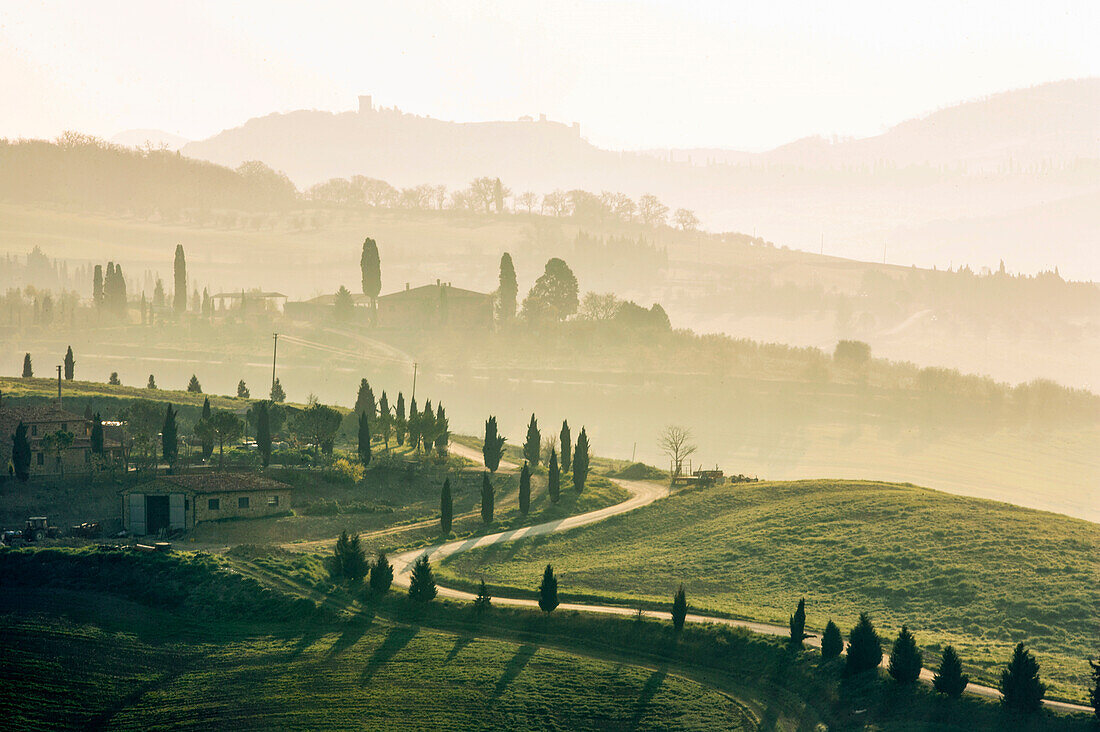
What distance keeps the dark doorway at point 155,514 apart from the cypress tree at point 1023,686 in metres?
57.6

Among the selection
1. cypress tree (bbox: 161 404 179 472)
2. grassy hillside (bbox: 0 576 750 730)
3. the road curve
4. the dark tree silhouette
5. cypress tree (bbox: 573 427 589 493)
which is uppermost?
cypress tree (bbox: 161 404 179 472)

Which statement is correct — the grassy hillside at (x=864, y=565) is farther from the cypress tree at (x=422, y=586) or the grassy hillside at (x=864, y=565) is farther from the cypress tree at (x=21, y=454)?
the cypress tree at (x=21, y=454)

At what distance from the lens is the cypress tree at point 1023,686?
47844 mm

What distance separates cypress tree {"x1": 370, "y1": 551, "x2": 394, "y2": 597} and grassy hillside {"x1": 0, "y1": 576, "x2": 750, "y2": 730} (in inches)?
157

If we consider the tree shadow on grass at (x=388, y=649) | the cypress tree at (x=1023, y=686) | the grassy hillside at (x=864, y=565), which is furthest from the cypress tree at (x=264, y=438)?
the cypress tree at (x=1023, y=686)

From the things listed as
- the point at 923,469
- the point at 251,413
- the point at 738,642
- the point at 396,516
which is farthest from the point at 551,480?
the point at 923,469

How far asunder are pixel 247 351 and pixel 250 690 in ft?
486

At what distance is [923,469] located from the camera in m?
186

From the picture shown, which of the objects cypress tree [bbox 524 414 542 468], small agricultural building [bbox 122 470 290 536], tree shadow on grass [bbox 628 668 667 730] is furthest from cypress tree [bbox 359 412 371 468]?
tree shadow on grass [bbox 628 668 667 730]

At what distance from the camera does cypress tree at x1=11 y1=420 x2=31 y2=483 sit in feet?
282

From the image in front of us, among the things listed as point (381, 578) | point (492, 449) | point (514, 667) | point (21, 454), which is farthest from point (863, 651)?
point (21, 454)

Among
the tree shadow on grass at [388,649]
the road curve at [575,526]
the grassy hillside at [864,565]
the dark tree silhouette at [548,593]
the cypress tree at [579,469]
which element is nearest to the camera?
the road curve at [575,526]

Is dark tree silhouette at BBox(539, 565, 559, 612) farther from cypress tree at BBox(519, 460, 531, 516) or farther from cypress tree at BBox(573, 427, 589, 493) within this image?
cypress tree at BBox(573, 427, 589, 493)

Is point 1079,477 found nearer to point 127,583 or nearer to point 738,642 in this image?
point 738,642
